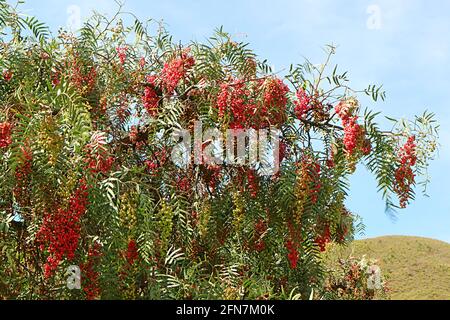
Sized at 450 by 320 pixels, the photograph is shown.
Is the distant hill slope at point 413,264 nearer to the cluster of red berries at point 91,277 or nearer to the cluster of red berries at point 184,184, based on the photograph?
the cluster of red berries at point 184,184

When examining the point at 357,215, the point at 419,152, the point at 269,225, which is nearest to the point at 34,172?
the point at 269,225

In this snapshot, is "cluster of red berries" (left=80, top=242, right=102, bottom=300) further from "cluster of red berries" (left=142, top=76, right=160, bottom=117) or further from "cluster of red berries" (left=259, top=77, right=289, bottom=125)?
"cluster of red berries" (left=259, top=77, right=289, bottom=125)

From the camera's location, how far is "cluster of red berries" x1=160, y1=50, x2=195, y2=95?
16.4 feet

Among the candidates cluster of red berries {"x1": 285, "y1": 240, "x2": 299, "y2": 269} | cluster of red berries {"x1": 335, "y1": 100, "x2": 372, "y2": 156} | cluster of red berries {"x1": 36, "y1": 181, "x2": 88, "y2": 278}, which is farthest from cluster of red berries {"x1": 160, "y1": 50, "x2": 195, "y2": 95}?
cluster of red berries {"x1": 36, "y1": 181, "x2": 88, "y2": 278}

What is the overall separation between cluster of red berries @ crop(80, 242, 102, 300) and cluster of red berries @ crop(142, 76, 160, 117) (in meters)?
1.39

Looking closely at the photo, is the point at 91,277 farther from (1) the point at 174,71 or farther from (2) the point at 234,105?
(1) the point at 174,71

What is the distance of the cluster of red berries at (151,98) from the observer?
509 centimetres

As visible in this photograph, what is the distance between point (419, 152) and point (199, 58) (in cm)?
182

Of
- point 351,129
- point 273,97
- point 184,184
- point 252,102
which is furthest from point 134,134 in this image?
point 351,129

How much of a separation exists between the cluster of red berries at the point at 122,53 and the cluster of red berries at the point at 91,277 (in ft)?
6.14

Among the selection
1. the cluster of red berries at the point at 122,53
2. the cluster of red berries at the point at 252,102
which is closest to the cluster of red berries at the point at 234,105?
the cluster of red berries at the point at 252,102

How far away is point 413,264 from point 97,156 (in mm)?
17901

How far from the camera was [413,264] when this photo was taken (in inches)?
799
